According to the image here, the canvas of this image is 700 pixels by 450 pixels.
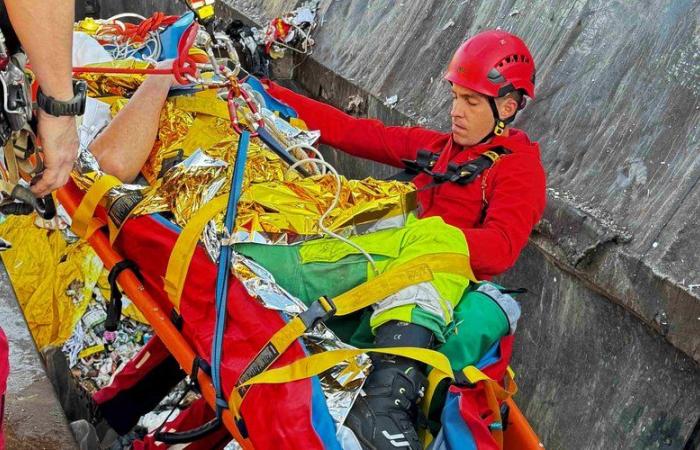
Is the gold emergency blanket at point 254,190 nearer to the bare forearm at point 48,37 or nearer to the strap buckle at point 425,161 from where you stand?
the strap buckle at point 425,161

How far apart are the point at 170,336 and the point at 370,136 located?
4.59ft

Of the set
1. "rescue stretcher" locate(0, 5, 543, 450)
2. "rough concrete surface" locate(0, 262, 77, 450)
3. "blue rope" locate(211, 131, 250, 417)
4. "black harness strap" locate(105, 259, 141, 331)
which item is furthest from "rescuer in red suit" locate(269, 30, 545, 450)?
"rough concrete surface" locate(0, 262, 77, 450)

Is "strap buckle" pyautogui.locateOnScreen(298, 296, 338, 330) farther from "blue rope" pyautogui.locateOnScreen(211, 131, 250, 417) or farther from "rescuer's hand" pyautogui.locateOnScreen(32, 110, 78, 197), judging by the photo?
"rescuer's hand" pyautogui.locateOnScreen(32, 110, 78, 197)

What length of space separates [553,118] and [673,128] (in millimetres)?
625

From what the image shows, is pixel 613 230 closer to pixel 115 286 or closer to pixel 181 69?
pixel 181 69

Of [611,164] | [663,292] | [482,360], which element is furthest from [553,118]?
[482,360]

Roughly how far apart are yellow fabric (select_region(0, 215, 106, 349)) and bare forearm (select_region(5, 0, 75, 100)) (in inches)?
92.8

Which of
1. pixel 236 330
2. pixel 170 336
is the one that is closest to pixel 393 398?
pixel 236 330

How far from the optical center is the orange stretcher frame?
9.18 ft

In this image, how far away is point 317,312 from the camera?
2652mm

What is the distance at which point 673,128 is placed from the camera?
362 cm

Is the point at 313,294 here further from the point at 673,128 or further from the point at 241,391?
the point at 673,128

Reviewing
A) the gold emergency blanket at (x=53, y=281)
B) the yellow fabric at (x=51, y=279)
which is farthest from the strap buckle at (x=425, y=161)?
the yellow fabric at (x=51, y=279)

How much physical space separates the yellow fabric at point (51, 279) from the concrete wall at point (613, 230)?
208cm
